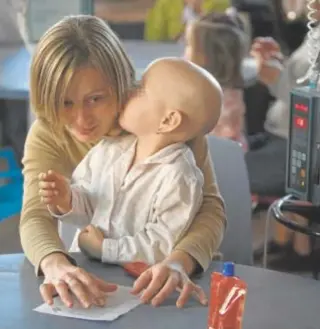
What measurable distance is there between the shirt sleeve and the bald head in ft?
0.32

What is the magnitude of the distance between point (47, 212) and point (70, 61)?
278 millimetres

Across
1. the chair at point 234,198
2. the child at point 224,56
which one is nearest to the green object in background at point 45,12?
the child at point 224,56

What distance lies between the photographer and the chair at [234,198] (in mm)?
1769

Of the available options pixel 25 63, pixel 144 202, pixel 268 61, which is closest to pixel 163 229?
pixel 144 202

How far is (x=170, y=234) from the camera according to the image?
1371mm

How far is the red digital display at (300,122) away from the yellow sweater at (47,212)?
0.23 m

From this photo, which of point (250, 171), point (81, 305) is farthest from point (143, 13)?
point (81, 305)

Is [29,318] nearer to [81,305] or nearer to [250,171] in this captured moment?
[81,305]

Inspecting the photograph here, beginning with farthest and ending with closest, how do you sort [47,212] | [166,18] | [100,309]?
[166,18]
[47,212]
[100,309]

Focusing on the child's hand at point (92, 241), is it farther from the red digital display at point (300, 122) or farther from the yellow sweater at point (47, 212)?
the red digital display at point (300, 122)

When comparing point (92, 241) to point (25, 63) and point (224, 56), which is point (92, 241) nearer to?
point (224, 56)

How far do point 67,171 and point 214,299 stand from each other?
1.65ft

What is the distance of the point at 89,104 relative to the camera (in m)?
1.39

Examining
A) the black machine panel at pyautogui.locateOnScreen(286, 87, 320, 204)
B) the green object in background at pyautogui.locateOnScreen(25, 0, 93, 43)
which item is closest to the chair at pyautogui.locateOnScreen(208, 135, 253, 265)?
the black machine panel at pyautogui.locateOnScreen(286, 87, 320, 204)
